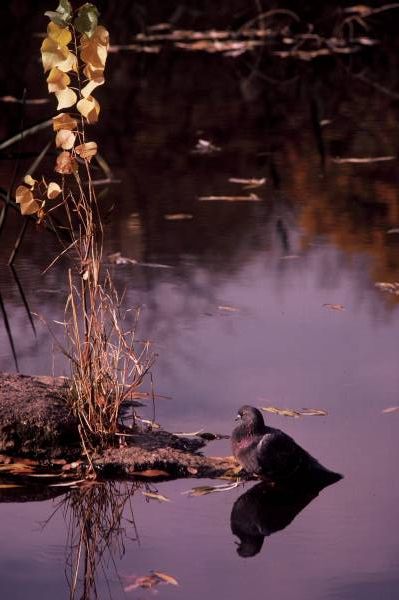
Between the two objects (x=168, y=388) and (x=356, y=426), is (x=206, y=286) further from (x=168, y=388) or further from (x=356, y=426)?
(x=356, y=426)

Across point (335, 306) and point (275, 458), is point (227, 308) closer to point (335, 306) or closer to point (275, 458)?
point (335, 306)

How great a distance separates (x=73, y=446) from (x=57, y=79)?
134 centimetres

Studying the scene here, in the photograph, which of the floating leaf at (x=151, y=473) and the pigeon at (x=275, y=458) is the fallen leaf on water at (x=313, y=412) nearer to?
the pigeon at (x=275, y=458)

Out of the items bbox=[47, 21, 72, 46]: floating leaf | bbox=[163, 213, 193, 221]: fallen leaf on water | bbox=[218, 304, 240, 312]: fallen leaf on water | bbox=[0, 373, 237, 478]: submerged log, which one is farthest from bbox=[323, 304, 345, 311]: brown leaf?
Answer: bbox=[47, 21, 72, 46]: floating leaf

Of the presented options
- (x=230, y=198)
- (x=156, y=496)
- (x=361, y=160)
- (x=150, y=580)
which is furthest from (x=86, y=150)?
(x=361, y=160)

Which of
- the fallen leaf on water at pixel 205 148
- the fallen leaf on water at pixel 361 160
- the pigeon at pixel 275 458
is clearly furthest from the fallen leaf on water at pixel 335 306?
the fallen leaf on water at pixel 205 148

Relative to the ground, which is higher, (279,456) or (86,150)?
(86,150)

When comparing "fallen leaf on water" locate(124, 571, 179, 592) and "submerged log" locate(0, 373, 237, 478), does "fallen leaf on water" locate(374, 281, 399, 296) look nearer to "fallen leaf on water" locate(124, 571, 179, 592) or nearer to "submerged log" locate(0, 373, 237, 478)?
"submerged log" locate(0, 373, 237, 478)

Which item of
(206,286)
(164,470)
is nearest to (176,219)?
(206,286)

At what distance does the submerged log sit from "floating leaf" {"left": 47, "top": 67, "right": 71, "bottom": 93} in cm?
116

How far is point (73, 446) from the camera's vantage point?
17.5ft

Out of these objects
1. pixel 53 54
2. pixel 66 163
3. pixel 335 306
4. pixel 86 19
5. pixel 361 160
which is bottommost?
pixel 335 306

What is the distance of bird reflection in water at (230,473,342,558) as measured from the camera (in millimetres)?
4676

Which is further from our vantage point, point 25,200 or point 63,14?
point 25,200
